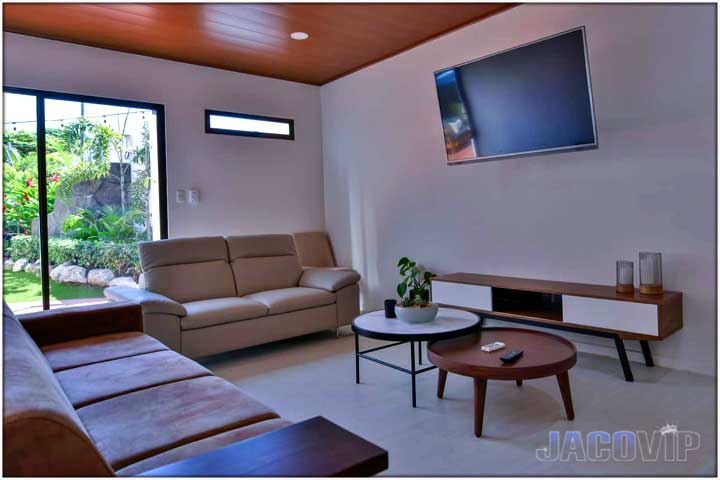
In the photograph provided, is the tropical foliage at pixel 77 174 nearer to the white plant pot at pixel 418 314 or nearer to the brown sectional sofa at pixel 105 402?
the brown sectional sofa at pixel 105 402

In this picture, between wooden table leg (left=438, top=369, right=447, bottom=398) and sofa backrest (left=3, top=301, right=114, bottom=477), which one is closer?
sofa backrest (left=3, top=301, right=114, bottom=477)

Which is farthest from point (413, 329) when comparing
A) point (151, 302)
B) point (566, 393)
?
point (151, 302)

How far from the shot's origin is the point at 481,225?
4.07 m

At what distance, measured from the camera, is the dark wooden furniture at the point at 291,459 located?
1050 millimetres

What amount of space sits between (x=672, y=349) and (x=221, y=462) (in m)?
3.05

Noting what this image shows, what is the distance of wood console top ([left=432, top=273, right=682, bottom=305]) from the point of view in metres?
2.88

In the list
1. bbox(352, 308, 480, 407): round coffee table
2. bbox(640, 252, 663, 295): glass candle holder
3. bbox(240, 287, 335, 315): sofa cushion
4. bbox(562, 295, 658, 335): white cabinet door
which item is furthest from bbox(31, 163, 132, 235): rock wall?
bbox(640, 252, 663, 295): glass candle holder

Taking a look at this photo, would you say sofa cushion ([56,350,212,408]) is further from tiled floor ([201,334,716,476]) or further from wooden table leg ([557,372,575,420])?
wooden table leg ([557,372,575,420])

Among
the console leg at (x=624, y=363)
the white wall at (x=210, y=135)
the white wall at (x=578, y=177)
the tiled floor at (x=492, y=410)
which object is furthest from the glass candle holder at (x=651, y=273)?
the white wall at (x=210, y=135)

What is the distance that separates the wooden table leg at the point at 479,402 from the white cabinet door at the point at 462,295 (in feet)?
4.45

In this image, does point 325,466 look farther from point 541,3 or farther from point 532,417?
point 541,3

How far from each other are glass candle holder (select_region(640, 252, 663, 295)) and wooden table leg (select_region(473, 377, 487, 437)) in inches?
55.3

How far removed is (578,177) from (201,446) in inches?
119

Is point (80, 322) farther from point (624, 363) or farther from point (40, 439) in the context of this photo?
point (624, 363)
